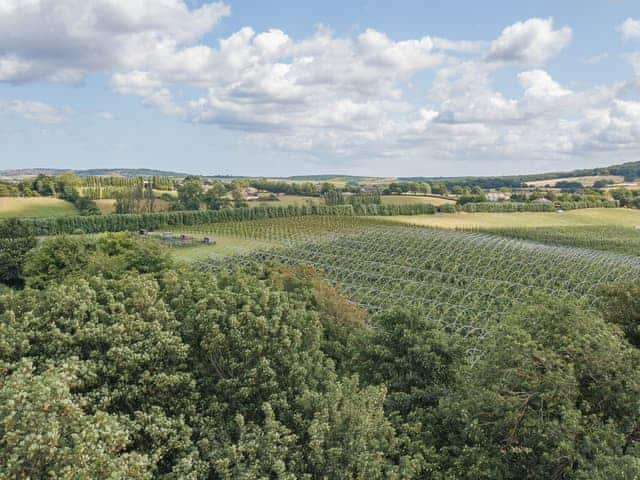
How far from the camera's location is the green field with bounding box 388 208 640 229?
93919 millimetres

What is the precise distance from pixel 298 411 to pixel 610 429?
28.7 ft

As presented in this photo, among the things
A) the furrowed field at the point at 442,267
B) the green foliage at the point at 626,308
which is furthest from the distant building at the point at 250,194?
the green foliage at the point at 626,308

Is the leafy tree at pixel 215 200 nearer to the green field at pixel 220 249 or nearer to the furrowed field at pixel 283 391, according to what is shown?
the green field at pixel 220 249

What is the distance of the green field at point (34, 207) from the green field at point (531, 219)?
7293 cm

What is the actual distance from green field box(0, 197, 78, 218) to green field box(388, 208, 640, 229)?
239ft

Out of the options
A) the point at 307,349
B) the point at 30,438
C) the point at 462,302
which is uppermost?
the point at 30,438

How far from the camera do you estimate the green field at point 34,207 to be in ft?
322

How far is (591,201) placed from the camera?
128125 mm

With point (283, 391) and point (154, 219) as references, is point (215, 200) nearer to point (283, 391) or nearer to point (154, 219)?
point (154, 219)

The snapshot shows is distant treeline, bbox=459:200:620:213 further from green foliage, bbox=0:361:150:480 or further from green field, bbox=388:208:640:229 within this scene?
green foliage, bbox=0:361:150:480

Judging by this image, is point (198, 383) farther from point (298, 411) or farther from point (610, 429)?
point (610, 429)

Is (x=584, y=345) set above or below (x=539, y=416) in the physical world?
above

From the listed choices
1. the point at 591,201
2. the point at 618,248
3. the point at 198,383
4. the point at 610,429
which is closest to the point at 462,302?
the point at 610,429

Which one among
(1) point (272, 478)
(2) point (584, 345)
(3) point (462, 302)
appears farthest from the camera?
(3) point (462, 302)
